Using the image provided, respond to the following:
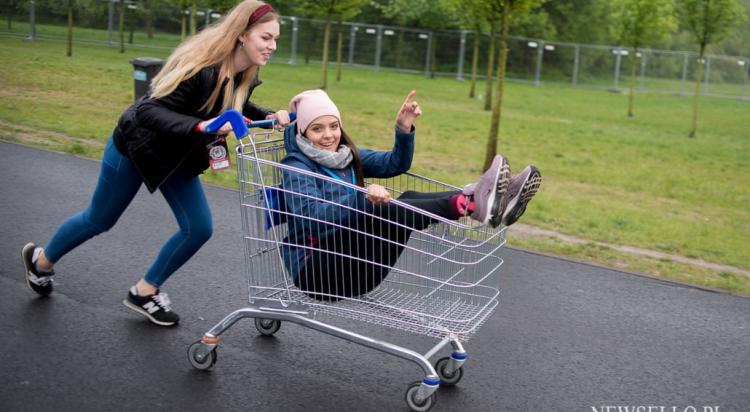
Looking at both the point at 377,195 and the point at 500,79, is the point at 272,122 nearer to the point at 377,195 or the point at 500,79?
the point at 377,195

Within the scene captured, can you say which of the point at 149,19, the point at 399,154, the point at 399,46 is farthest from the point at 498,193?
the point at 399,46

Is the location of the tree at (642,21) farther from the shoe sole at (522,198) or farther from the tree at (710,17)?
the shoe sole at (522,198)

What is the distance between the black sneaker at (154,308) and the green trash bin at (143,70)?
8423 mm

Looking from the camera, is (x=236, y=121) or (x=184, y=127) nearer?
(x=236, y=121)

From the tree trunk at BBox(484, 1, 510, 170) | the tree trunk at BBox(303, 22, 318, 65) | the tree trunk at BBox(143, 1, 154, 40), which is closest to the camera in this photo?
the tree trunk at BBox(484, 1, 510, 170)

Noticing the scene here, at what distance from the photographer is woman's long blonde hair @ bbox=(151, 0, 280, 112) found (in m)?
4.82

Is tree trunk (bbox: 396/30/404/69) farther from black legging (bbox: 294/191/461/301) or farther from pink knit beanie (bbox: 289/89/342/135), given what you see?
black legging (bbox: 294/191/461/301)

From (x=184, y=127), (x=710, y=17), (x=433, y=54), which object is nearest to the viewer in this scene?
(x=184, y=127)

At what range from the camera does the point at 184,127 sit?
15.2ft

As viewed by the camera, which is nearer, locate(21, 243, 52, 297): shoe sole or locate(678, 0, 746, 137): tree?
locate(21, 243, 52, 297): shoe sole

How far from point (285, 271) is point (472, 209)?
1.04 metres

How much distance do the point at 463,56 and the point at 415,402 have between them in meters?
40.2

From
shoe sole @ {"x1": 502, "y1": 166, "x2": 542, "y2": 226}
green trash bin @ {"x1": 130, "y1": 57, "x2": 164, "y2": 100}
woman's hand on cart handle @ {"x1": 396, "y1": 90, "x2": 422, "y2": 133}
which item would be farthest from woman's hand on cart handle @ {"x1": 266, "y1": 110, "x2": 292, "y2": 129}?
green trash bin @ {"x1": 130, "y1": 57, "x2": 164, "y2": 100}

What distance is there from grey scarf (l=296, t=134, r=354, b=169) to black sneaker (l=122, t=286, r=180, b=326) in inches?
58.4
